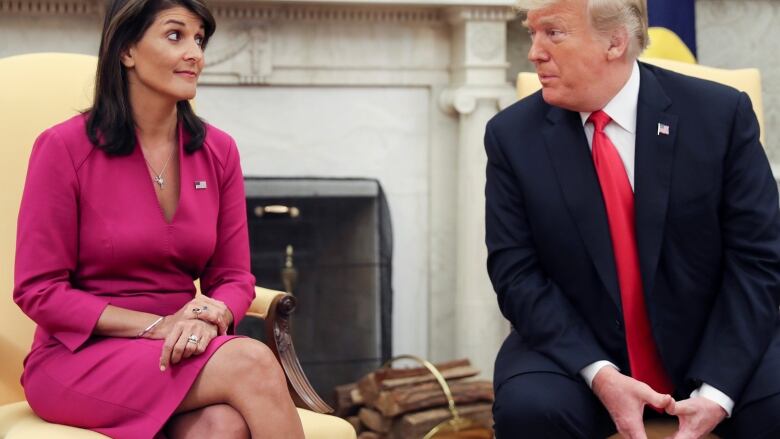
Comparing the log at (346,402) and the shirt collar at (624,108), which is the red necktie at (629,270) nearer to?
the shirt collar at (624,108)

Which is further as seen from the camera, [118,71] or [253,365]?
[118,71]

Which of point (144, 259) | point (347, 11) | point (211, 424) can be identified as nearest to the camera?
point (211, 424)

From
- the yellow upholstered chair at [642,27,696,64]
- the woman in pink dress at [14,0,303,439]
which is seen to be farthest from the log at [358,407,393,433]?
the yellow upholstered chair at [642,27,696,64]

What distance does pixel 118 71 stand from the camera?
2.49m

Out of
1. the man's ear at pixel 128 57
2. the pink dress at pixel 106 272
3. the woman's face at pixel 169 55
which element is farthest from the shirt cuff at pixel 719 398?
the man's ear at pixel 128 57

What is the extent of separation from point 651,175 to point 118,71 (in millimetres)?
1044

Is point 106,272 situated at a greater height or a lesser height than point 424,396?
greater

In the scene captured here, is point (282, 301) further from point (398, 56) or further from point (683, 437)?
point (398, 56)

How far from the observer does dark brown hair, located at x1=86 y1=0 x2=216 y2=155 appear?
246cm

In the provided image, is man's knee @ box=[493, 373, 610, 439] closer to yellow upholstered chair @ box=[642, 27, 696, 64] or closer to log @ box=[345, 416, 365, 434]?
log @ box=[345, 416, 365, 434]

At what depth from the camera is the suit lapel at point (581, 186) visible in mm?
2395

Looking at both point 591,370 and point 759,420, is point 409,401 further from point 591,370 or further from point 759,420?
point 759,420

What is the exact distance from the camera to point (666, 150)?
95.1 inches

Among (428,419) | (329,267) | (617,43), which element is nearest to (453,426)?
(428,419)
